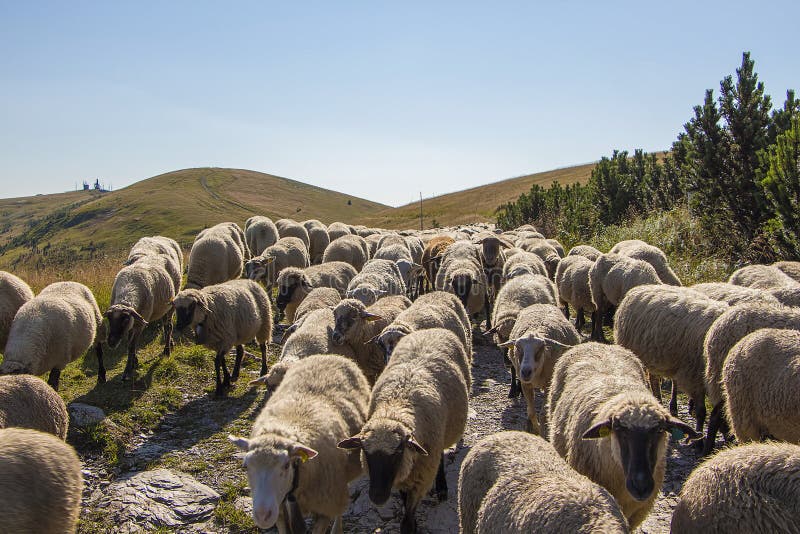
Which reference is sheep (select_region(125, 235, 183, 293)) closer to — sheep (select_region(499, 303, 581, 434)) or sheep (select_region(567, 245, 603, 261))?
sheep (select_region(499, 303, 581, 434))

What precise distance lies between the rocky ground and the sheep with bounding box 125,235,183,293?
5875 mm

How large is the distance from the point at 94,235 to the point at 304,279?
96.9 meters

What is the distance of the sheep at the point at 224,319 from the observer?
8773 mm

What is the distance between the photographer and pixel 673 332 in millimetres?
7270

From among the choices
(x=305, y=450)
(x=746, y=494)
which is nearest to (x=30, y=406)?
(x=305, y=450)

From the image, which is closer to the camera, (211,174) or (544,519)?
(544,519)

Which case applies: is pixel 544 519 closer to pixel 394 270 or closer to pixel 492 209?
pixel 394 270


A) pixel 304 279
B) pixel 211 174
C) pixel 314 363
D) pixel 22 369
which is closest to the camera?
pixel 314 363

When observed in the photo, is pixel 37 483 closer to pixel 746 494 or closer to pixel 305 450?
pixel 305 450

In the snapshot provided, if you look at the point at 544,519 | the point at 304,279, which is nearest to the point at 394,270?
the point at 304,279

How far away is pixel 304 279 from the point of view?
39.8ft

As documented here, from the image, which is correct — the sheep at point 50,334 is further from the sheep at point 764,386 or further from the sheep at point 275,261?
the sheep at point 764,386

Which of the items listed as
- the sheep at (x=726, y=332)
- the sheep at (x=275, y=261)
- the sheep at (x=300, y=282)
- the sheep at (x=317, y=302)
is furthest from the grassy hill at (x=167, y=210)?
the sheep at (x=726, y=332)

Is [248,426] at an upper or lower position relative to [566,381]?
lower
